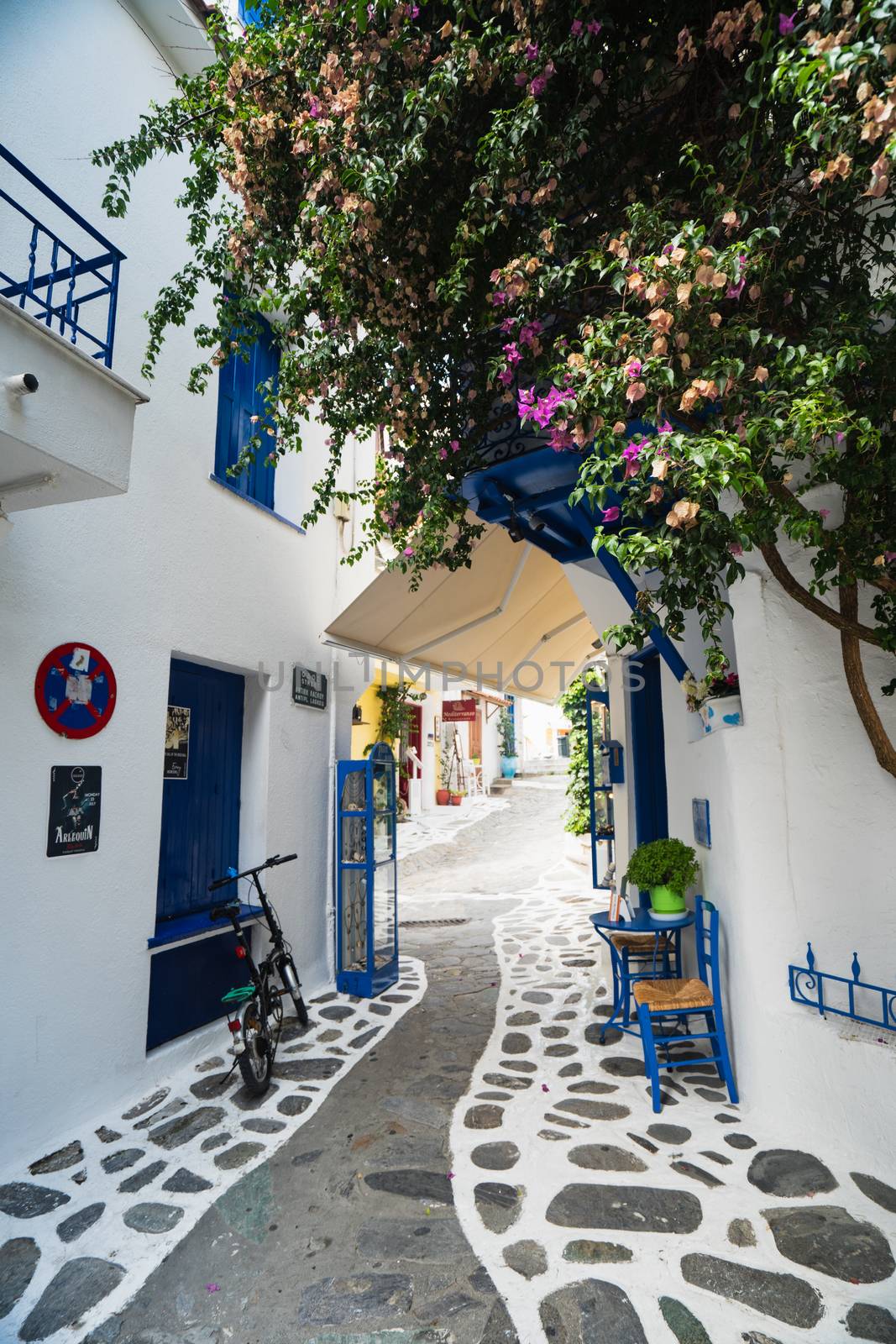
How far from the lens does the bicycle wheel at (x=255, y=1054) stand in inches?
181

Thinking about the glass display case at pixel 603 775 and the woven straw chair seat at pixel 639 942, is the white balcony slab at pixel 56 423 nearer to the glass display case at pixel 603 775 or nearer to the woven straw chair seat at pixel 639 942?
the woven straw chair seat at pixel 639 942

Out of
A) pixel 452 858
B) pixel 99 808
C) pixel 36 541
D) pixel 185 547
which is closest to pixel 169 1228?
pixel 99 808

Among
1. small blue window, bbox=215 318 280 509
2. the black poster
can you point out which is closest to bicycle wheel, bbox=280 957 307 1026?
the black poster

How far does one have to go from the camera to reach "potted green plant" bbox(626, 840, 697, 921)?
16.8 feet

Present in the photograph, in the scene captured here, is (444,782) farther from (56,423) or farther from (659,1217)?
(56,423)

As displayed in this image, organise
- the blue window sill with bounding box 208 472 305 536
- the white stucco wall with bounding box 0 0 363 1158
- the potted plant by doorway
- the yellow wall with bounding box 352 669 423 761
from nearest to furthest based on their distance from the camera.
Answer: the white stucco wall with bounding box 0 0 363 1158, the blue window sill with bounding box 208 472 305 536, the yellow wall with bounding box 352 669 423 761, the potted plant by doorway

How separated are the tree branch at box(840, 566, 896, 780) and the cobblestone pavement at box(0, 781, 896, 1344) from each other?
6.62 feet

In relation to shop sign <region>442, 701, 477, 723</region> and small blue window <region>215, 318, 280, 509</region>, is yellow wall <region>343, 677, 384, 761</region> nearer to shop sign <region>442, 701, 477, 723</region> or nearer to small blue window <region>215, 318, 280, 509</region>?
shop sign <region>442, 701, 477, 723</region>

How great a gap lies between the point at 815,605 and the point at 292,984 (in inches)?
185

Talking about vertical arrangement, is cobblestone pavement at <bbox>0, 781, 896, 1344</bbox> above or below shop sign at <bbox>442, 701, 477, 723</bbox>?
below

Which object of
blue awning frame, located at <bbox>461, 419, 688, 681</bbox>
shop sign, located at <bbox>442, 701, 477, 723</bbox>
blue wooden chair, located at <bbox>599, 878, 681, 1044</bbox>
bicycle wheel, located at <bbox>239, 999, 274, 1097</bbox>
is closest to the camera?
bicycle wheel, located at <bbox>239, 999, 274, 1097</bbox>

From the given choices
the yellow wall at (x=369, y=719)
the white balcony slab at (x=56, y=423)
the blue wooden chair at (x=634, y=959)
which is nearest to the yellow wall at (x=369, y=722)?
the yellow wall at (x=369, y=719)

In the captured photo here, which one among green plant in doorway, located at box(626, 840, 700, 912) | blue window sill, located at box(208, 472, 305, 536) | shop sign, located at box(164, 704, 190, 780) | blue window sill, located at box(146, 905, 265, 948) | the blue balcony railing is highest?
the blue balcony railing

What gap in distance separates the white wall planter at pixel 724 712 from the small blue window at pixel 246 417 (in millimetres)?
4130
